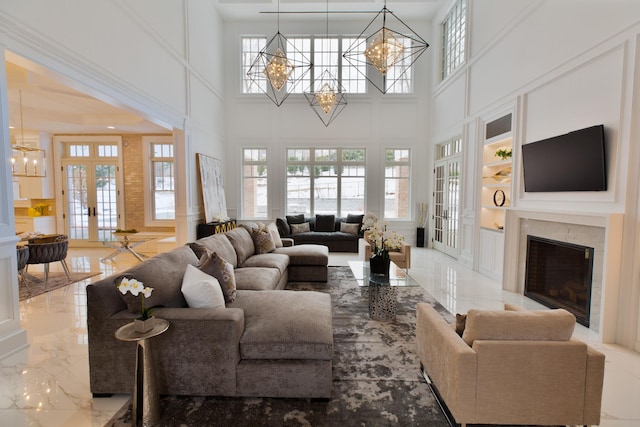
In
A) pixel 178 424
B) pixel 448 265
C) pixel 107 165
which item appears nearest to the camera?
pixel 178 424

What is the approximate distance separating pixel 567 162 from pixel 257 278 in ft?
12.5

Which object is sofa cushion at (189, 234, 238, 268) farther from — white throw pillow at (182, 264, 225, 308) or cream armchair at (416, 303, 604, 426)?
cream armchair at (416, 303, 604, 426)

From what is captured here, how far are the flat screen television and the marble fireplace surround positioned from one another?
0.34 m

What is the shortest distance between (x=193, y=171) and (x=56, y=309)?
11.6ft

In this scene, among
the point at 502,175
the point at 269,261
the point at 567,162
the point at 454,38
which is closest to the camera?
the point at 567,162

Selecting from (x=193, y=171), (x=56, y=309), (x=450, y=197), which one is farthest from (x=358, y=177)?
(x=56, y=309)

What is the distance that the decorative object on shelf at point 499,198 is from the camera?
17.1 ft

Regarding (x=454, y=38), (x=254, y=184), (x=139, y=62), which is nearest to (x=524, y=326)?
(x=139, y=62)

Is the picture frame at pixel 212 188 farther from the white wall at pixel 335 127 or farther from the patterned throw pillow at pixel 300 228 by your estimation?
the patterned throw pillow at pixel 300 228

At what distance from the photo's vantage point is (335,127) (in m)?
8.73

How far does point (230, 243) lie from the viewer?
4039 millimetres

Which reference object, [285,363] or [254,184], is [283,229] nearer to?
[254,184]

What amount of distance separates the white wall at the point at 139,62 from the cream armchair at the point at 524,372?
371cm

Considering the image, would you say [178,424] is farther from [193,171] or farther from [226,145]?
[226,145]
